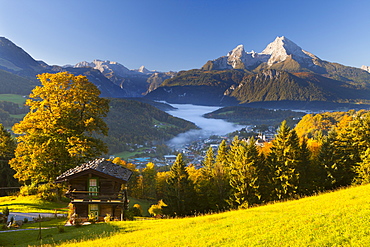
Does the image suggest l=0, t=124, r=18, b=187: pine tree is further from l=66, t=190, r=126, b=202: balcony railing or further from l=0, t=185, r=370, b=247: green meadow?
l=0, t=185, r=370, b=247: green meadow

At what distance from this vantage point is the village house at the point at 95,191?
80.0ft

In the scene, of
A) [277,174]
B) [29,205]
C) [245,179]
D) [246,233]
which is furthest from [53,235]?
[277,174]

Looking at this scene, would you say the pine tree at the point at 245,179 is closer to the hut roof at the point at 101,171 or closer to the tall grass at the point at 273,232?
the tall grass at the point at 273,232

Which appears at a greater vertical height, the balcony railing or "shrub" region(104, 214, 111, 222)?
the balcony railing

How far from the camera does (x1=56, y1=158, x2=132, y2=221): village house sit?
24391mm

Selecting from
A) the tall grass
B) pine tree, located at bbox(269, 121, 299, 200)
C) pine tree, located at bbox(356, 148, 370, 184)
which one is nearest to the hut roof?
the tall grass

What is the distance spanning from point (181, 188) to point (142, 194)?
117ft

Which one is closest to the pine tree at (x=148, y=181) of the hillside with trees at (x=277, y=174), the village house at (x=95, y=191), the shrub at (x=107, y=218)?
the hillside with trees at (x=277, y=174)

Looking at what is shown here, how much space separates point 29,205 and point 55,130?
10090 mm

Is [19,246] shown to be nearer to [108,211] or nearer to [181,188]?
[108,211]

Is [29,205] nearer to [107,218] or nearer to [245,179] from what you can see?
[107,218]

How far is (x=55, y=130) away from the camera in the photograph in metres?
30.7

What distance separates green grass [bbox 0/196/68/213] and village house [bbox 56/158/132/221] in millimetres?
5721

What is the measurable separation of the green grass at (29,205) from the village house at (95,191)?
18.8 feet
